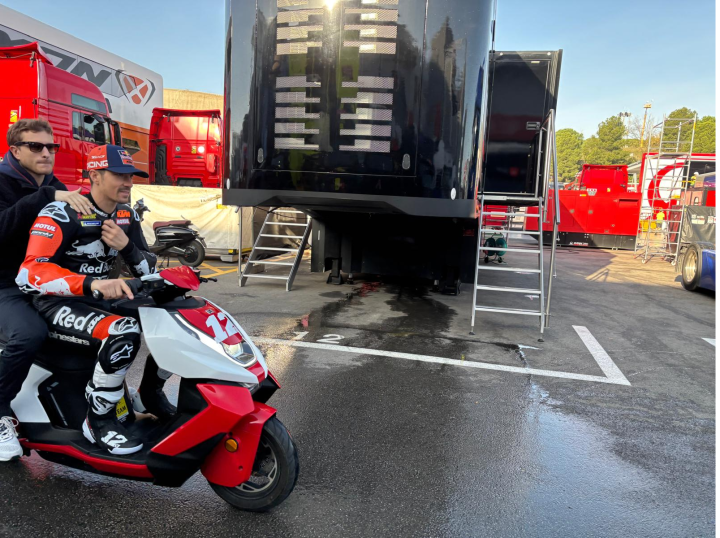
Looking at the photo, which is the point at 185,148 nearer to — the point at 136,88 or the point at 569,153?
the point at 136,88

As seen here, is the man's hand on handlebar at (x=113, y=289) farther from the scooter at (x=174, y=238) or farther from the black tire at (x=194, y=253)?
the black tire at (x=194, y=253)

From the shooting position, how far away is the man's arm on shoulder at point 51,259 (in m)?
2.24

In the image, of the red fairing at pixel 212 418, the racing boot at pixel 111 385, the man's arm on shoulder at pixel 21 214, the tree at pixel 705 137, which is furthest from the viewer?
the tree at pixel 705 137

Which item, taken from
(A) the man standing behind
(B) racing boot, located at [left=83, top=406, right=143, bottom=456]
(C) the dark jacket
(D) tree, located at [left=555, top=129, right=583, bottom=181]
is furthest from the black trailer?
(D) tree, located at [left=555, top=129, right=583, bottom=181]

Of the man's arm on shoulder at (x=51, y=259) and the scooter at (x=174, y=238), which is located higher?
the man's arm on shoulder at (x=51, y=259)

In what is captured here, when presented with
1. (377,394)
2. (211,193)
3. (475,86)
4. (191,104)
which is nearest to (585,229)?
(211,193)

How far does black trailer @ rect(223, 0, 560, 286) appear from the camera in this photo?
497cm

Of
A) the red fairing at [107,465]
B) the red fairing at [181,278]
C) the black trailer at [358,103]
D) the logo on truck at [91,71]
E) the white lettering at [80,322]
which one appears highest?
the logo on truck at [91,71]

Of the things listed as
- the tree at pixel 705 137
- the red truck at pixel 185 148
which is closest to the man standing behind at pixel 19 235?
the red truck at pixel 185 148

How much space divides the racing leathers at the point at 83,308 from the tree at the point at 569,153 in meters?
74.4

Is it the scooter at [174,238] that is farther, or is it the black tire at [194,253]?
the black tire at [194,253]

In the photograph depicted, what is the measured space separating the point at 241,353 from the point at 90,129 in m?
8.91

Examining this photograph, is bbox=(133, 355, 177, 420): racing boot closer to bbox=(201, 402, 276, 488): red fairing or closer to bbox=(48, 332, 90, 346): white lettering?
bbox=(48, 332, 90, 346): white lettering

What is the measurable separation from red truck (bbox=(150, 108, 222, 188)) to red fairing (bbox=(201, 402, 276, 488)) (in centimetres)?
1212
